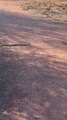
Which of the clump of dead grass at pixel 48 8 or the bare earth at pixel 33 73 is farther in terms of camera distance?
the clump of dead grass at pixel 48 8

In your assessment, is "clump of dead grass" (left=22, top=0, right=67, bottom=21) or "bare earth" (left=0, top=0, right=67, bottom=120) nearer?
"bare earth" (left=0, top=0, right=67, bottom=120)

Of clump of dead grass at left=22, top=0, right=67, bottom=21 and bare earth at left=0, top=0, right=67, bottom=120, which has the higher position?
bare earth at left=0, top=0, right=67, bottom=120

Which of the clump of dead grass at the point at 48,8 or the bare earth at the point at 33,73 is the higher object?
the bare earth at the point at 33,73

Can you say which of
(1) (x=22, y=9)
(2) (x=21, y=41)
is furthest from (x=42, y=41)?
(1) (x=22, y=9)

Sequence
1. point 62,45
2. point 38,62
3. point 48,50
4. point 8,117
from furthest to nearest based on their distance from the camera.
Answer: point 62,45 < point 48,50 < point 38,62 < point 8,117

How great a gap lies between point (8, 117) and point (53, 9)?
42.9ft

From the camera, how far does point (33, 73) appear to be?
24.5 feet

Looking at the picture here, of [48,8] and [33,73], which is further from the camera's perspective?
[48,8]

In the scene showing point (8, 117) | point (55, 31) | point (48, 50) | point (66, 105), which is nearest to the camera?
point (8, 117)

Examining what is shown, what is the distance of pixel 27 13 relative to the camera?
53.4 ft

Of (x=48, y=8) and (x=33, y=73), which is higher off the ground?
(x=33, y=73)

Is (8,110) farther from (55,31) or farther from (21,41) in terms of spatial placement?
(55,31)

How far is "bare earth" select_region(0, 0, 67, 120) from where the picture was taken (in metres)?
5.71

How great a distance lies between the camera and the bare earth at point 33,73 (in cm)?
571
